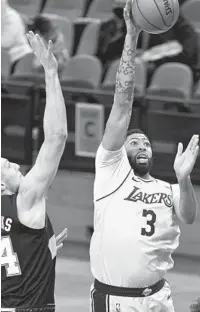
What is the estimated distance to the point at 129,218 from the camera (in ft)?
21.6

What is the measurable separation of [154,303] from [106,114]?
581 cm

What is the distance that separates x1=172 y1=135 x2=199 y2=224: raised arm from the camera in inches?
254

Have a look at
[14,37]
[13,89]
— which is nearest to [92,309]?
[13,89]

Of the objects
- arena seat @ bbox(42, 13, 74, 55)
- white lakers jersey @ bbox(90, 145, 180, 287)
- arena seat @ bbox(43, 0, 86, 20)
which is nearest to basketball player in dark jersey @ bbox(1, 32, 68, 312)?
white lakers jersey @ bbox(90, 145, 180, 287)

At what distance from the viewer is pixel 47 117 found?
5.87 metres

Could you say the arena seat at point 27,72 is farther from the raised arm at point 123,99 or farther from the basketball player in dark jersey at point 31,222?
the basketball player in dark jersey at point 31,222

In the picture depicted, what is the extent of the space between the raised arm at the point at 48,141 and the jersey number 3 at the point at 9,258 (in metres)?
0.28

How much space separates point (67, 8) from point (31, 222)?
10.4 meters

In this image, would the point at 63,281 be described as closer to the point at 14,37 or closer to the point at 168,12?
the point at 168,12

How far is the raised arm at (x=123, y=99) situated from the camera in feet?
21.4

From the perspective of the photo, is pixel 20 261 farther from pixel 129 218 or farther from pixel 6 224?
pixel 129 218

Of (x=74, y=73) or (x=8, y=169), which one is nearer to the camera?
(x=8, y=169)

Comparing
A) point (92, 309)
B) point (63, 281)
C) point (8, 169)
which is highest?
point (8, 169)

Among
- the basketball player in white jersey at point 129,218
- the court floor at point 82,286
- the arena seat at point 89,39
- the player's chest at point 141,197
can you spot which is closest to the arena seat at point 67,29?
the arena seat at point 89,39
